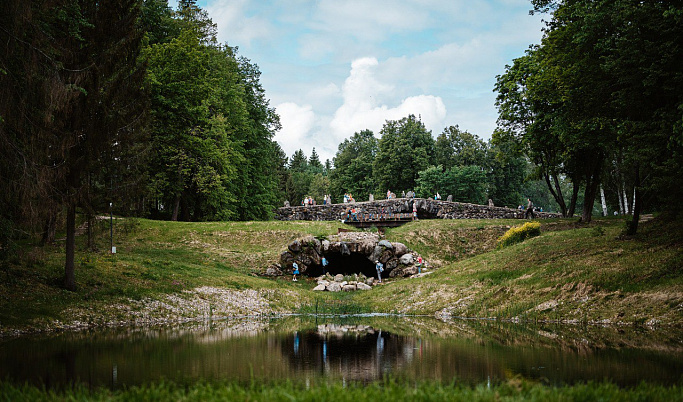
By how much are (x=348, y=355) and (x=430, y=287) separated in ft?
42.9

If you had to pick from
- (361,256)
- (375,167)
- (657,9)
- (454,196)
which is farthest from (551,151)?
(375,167)

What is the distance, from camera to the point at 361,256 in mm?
33000

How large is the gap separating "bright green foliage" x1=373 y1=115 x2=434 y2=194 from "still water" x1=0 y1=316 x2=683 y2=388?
5908 cm

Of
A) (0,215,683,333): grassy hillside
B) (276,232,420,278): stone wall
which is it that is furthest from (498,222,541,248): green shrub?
(276,232,420,278): stone wall

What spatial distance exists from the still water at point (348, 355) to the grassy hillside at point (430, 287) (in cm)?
184

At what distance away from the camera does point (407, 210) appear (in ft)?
163

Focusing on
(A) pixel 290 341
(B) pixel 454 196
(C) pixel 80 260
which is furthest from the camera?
(B) pixel 454 196

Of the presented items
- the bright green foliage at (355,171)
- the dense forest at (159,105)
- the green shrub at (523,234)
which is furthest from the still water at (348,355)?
the bright green foliage at (355,171)

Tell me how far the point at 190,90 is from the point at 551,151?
26.4 m

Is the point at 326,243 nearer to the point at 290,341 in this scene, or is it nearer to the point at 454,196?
the point at 290,341

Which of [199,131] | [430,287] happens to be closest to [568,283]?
[430,287]

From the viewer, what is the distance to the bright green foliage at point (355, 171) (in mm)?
81125

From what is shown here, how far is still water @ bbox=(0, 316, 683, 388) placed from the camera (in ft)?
23.6

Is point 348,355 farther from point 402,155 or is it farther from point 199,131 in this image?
point 402,155
